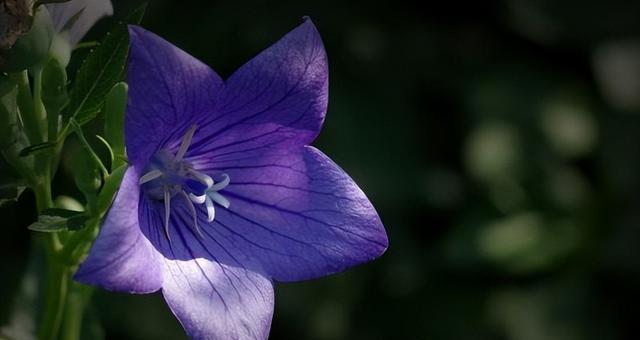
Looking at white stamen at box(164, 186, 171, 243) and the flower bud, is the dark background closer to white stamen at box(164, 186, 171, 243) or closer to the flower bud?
white stamen at box(164, 186, 171, 243)

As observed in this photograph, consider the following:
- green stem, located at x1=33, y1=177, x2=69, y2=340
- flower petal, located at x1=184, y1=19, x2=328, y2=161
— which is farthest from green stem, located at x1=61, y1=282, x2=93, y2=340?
flower petal, located at x1=184, y1=19, x2=328, y2=161

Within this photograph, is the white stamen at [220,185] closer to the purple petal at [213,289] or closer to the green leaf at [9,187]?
the purple petal at [213,289]

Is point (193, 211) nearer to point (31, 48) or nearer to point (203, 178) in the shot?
point (203, 178)

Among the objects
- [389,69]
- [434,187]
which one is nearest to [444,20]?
[389,69]

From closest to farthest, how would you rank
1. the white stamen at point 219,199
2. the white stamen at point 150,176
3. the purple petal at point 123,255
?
the purple petal at point 123,255 → the white stamen at point 150,176 → the white stamen at point 219,199

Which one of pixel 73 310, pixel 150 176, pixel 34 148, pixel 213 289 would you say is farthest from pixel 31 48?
pixel 73 310

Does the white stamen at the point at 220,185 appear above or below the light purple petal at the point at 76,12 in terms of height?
below

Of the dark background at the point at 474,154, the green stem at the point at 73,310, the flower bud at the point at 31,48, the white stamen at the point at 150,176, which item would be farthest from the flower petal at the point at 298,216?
the dark background at the point at 474,154
